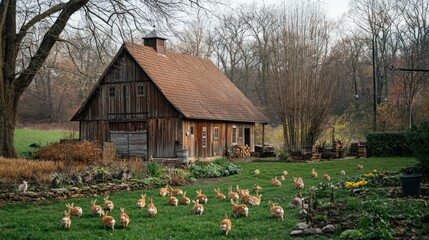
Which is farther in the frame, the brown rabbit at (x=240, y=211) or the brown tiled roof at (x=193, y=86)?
the brown tiled roof at (x=193, y=86)

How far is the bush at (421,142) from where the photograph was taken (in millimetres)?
13512

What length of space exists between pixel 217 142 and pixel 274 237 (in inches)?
917

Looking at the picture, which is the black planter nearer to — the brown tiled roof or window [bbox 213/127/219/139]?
the brown tiled roof

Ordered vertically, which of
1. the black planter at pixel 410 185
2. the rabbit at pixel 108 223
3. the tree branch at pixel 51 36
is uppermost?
the tree branch at pixel 51 36

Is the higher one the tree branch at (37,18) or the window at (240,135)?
the tree branch at (37,18)

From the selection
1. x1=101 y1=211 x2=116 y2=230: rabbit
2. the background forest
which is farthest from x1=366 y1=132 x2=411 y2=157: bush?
x1=101 y1=211 x2=116 y2=230: rabbit

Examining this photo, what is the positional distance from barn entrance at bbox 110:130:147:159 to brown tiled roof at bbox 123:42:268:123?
3035 millimetres

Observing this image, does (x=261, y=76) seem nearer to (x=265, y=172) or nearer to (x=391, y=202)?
(x=265, y=172)

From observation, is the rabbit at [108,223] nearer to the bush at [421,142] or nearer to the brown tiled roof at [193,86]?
the bush at [421,142]

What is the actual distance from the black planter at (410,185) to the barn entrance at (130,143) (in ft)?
64.7

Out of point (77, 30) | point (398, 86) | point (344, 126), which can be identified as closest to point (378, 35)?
point (398, 86)

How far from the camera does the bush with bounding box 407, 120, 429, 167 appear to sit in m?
13.5

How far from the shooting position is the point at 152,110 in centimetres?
2912

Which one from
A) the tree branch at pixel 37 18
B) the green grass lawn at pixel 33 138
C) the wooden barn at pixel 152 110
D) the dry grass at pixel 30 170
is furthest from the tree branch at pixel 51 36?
the green grass lawn at pixel 33 138
